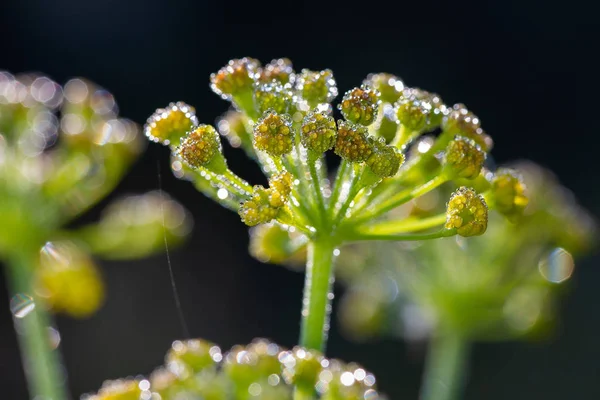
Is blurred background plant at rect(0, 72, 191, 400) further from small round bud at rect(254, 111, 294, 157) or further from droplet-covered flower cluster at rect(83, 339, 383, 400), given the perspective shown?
small round bud at rect(254, 111, 294, 157)

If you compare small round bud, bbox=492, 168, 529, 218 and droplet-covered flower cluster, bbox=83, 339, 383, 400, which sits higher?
small round bud, bbox=492, 168, 529, 218

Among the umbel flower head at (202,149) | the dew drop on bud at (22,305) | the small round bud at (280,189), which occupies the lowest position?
the dew drop on bud at (22,305)

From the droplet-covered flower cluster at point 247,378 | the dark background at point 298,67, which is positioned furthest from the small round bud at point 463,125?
the dark background at point 298,67

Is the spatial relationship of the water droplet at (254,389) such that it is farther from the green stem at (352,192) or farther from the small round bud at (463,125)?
the small round bud at (463,125)

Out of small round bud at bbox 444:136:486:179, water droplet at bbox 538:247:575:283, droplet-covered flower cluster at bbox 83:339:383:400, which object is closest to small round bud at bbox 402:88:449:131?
small round bud at bbox 444:136:486:179

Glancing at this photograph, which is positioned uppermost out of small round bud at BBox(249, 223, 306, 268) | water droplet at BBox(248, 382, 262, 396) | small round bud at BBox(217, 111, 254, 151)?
small round bud at BBox(217, 111, 254, 151)

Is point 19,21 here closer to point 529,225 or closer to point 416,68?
point 416,68

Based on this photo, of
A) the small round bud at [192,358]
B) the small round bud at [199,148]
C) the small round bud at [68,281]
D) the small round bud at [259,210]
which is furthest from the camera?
the small round bud at [68,281]

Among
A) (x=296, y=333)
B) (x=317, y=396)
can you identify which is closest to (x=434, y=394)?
(x=317, y=396)
